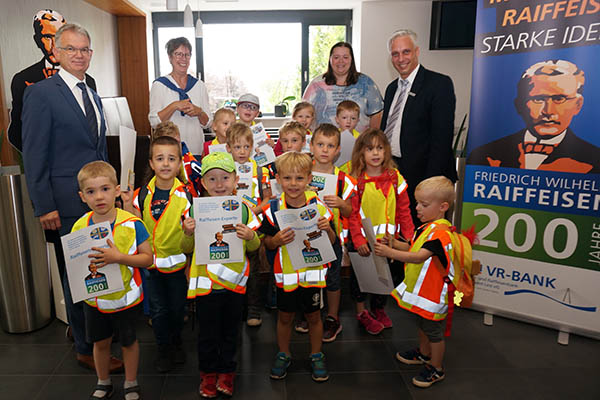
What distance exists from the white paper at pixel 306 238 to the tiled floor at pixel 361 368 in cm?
67

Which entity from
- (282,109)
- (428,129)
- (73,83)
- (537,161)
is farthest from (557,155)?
(282,109)

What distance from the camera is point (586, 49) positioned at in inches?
97.0

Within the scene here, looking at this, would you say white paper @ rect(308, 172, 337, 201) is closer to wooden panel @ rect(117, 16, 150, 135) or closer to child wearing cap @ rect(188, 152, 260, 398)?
child wearing cap @ rect(188, 152, 260, 398)

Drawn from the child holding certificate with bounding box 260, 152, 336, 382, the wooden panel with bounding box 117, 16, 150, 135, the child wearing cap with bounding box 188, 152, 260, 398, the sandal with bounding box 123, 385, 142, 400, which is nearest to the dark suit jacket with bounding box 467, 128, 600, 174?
the child holding certificate with bounding box 260, 152, 336, 382

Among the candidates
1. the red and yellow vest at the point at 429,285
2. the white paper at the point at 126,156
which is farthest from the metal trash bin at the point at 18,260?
the red and yellow vest at the point at 429,285

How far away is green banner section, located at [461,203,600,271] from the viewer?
8.53 ft

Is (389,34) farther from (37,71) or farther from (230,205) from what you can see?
(230,205)

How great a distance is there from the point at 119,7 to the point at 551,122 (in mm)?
5839

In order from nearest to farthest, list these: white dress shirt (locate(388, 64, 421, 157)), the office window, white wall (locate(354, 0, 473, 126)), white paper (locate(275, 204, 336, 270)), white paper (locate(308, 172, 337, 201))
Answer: white paper (locate(275, 204, 336, 270))
white paper (locate(308, 172, 337, 201))
white dress shirt (locate(388, 64, 421, 157))
white wall (locate(354, 0, 473, 126))
the office window

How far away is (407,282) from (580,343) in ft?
4.33

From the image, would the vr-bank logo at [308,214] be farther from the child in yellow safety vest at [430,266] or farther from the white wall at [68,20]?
the white wall at [68,20]

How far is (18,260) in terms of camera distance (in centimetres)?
281

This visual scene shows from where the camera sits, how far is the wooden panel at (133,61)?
691 centimetres

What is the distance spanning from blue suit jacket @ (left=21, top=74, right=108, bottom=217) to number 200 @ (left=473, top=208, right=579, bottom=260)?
2405 mm
